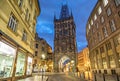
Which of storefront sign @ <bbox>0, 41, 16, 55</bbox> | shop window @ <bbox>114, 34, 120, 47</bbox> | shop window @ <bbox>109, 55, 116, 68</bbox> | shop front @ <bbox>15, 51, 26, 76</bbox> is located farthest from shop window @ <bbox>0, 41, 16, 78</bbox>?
shop window @ <bbox>109, 55, 116, 68</bbox>

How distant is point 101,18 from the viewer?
26.0 metres

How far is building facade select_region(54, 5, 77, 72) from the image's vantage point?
5525 centimetres

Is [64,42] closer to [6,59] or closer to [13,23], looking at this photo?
[13,23]

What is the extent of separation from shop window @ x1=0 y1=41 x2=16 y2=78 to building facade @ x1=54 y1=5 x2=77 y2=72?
4538 cm

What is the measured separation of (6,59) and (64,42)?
50.8 metres

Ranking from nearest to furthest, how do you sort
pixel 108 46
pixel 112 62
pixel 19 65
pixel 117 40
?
pixel 19 65
pixel 117 40
pixel 112 62
pixel 108 46

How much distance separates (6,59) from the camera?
884 cm

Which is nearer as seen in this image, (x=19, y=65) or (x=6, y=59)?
(x=6, y=59)

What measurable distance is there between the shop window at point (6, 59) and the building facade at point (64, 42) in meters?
45.4

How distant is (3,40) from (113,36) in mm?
19615

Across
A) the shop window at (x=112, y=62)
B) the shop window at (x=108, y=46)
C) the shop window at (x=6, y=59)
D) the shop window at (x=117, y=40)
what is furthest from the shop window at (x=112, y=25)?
the shop window at (x=6, y=59)

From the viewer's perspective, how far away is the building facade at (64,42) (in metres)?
55.2

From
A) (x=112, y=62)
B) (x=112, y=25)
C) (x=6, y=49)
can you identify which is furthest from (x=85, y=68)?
(x=6, y=49)

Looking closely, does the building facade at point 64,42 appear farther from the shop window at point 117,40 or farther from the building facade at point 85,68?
the shop window at point 117,40
